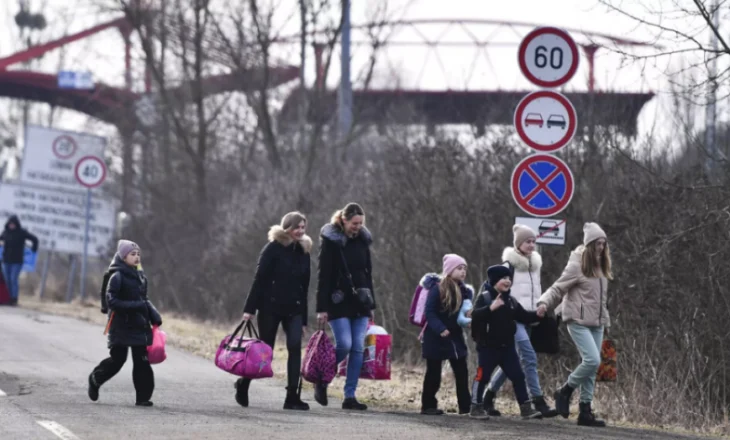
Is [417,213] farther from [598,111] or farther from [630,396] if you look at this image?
[630,396]

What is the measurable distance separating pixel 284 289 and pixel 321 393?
1.00m

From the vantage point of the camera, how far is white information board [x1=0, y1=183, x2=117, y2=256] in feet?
109

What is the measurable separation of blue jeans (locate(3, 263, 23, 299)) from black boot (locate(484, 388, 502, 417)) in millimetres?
18525

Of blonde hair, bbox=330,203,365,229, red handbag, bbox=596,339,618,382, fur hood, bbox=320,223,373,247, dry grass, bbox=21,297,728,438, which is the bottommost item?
dry grass, bbox=21,297,728,438

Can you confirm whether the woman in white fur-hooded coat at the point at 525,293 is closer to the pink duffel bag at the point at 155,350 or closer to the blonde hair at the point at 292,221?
the blonde hair at the point at 292,221

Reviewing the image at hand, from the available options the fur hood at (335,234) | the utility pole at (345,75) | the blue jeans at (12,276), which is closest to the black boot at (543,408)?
the fur hood at (335,234)

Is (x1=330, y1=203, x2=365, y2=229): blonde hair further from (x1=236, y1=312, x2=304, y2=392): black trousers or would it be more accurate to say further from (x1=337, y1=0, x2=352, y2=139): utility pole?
(x1=337, y1=0, x2=352, y2=139): utility pole

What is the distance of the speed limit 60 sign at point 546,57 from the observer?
45.2 feet

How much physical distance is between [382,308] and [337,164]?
871 centimetres

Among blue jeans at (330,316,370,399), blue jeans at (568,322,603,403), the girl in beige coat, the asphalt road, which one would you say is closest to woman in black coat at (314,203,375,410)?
blue jeans at (330,316,370,399)

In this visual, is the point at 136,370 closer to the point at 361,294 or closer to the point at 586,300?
the point at 361,294

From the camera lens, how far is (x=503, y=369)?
13.1 metres

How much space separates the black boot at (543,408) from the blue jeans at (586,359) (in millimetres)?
351

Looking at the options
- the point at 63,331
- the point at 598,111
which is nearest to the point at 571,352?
the point at 598,111
